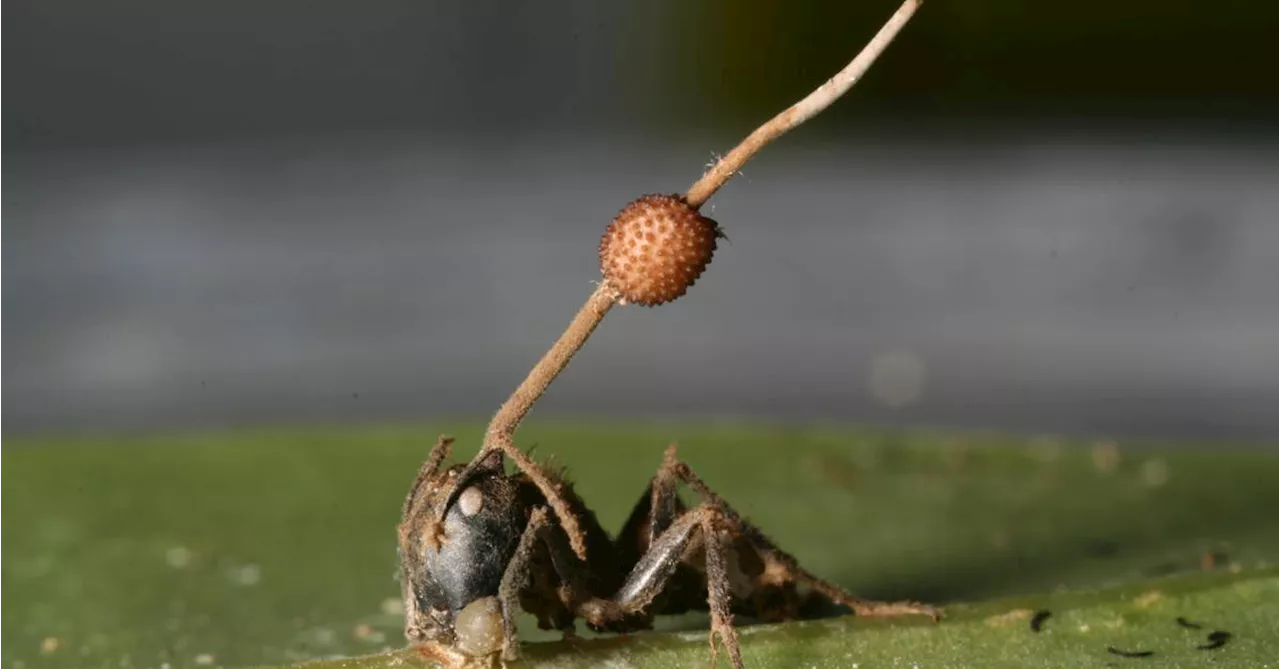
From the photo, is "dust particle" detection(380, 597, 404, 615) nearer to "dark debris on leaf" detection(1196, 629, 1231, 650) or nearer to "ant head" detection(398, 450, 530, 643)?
"ant head" detection(398, 450, 530, 643)

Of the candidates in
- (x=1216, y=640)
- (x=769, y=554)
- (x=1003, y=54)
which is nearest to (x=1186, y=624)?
(x=1216, y=640)

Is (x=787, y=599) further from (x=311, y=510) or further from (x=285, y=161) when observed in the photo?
(x=285, y=161)

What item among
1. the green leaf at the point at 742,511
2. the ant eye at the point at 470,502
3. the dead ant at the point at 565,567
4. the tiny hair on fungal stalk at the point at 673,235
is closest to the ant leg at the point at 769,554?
the dead ant at the point at 565,567

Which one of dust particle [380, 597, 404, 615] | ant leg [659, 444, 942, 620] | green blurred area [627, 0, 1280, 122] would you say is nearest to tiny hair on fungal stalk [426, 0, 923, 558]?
ant leg [659, 444, 942, 620]

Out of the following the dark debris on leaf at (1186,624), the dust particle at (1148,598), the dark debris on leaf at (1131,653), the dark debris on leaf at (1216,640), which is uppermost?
the dust particle at (1148,598)

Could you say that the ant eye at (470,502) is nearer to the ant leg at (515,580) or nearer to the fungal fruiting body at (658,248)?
the ant leg at (515,580)

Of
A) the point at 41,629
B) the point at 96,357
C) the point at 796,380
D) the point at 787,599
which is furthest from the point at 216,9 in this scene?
the point at 787,599

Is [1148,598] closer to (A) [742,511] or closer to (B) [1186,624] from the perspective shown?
(B) [1186,624]
